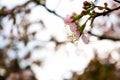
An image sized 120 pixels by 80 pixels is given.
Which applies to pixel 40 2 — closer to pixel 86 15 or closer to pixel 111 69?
pixel 86 15

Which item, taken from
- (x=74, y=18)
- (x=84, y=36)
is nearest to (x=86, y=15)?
(x=74, y=18)

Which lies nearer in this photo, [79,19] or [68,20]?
[79,19]

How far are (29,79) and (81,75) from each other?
7.36ft

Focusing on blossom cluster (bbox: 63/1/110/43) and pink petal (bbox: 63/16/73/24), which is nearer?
blossom cluster (bbox: 63/1/110/43)

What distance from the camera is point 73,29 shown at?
1.80 metres

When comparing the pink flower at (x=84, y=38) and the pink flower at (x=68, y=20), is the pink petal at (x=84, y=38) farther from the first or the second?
the pink flower at (x=68, y=20)

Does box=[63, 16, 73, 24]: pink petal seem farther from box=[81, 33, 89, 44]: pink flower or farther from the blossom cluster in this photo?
box=[81, 33, 89, 44]: pink flower

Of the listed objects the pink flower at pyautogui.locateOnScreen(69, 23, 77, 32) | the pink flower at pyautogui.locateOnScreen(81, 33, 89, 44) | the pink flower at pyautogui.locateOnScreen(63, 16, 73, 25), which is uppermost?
the pink flower at pyautogui.locateOnScreen(63, 16, 73, 25)

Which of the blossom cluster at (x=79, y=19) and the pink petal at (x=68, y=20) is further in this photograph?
the pink petal at (x=68, y=20)

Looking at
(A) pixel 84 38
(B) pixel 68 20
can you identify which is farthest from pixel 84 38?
(B) pixel 68 20

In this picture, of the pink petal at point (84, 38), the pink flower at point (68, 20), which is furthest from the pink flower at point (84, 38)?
the pink flower at point (68, 20)

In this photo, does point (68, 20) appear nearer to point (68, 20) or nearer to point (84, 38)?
point (68, 20)

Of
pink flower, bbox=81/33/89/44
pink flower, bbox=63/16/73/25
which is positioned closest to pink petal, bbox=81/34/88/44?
pink flower, bbox=81/33/89/44

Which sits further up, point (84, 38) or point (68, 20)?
point (68, 20)
